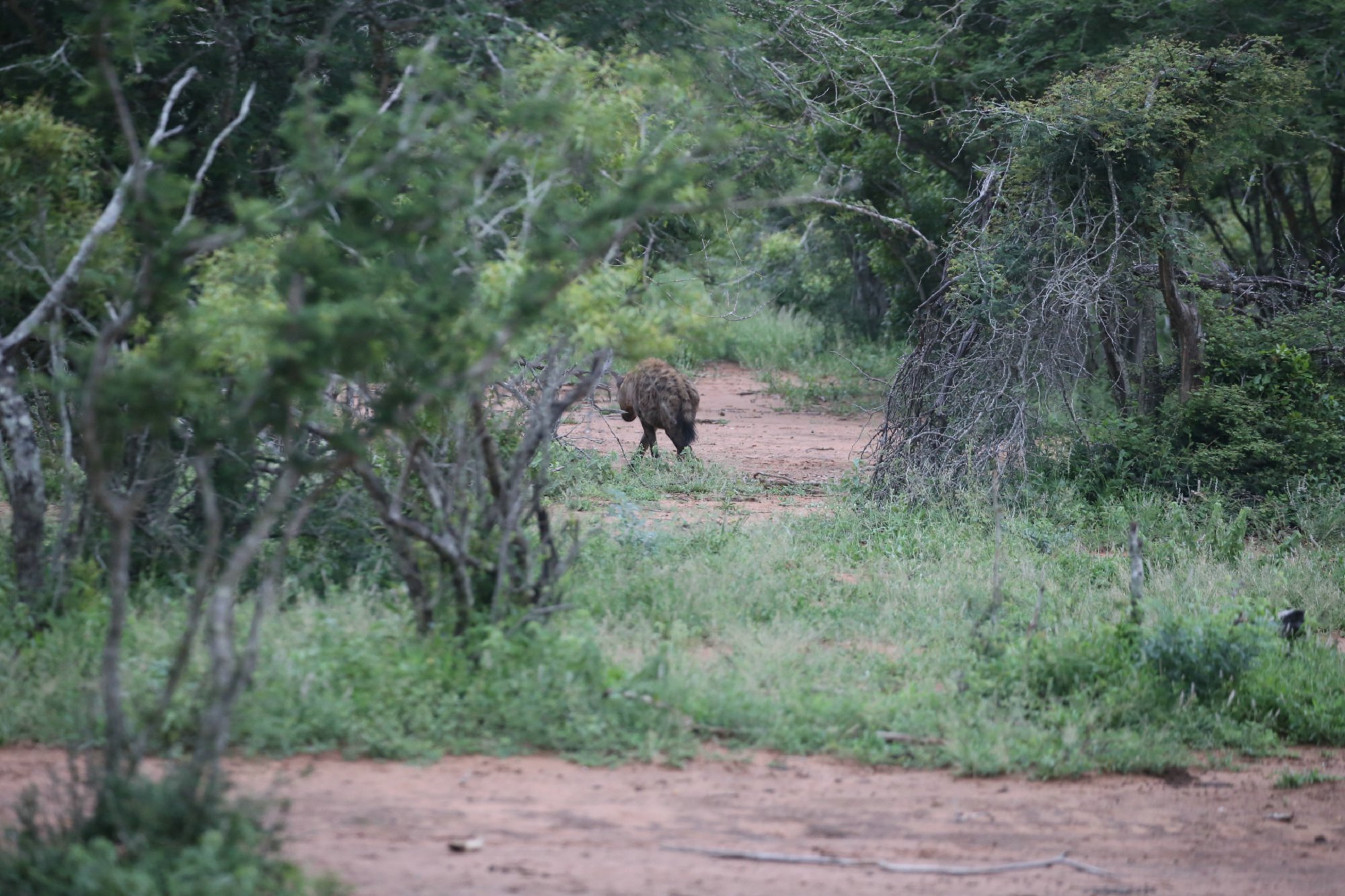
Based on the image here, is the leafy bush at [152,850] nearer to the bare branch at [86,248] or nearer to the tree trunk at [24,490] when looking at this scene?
the bare branch at [86,248]

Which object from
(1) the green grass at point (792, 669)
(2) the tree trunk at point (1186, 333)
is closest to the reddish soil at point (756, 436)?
(2) the tree trunk at point (1186, 333)

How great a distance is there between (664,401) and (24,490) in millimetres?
7760

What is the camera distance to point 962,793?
17.9ft

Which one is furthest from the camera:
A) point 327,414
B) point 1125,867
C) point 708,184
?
point 708,184

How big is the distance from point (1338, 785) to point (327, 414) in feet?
17.0

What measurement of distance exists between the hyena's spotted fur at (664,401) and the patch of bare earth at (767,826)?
794cm

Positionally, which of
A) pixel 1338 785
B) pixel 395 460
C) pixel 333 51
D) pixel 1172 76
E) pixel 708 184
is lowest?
pixel 1338 785

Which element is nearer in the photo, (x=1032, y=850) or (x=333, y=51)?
(x=1032, y=850)

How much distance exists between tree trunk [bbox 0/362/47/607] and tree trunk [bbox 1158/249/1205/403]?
28.4 ft

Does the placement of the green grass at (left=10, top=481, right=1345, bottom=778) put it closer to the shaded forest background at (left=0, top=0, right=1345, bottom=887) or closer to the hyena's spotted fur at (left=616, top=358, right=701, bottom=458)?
the shaded forest background at (left=0, top=0, right=1345, bottom=887)

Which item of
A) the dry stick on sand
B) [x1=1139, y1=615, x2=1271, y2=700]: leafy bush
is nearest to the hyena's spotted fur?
[x1=1139, y1=615, x2=1271, y2=700]: leafy bush

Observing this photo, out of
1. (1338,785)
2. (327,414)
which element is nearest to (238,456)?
(327,414)

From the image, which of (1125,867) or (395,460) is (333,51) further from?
(1125,867)

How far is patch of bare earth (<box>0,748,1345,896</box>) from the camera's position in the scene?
14.2 feet
